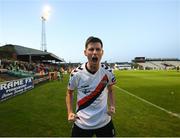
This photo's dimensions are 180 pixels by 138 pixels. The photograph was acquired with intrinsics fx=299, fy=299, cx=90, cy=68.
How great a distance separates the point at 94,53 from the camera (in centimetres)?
399

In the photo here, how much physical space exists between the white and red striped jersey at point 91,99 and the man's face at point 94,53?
17cm

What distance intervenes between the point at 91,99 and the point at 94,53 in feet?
2.07

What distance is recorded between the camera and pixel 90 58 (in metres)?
4.04

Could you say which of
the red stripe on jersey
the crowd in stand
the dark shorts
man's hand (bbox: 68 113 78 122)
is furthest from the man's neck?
the crowd in stand

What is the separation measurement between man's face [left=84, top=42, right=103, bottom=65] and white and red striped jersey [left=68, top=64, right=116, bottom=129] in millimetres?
170

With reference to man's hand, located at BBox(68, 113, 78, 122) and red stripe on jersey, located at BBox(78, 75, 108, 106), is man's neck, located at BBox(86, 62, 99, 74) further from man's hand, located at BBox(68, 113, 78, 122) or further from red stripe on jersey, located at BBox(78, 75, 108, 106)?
man's hand, located at BBox(68, 113, 78, 122)

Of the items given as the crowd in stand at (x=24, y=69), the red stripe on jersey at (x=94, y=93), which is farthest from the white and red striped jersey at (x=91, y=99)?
the crowd in stand at (x=24, y=69)

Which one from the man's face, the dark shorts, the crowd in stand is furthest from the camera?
the crowd in stand

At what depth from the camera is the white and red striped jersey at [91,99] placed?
4.08 meters

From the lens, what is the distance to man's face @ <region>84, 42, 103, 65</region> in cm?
400

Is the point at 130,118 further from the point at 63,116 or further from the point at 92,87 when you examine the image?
the point at 92,87

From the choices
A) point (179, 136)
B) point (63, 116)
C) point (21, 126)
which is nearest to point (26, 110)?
point (63, 116)

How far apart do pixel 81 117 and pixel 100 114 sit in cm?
27

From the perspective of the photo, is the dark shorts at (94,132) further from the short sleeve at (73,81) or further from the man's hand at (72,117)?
the short sleeve at (73,81)
